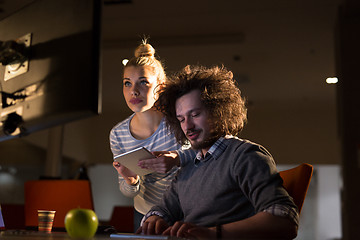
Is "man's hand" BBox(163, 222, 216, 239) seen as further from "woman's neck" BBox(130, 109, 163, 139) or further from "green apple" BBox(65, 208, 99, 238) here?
"woman's neck" BBox(130, 109, 163, 139)

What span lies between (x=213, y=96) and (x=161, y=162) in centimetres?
31

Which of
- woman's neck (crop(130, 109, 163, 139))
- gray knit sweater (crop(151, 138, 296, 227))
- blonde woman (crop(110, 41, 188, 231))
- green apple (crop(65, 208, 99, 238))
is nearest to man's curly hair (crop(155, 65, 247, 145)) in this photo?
gray knit sweater (crop(151, 138, 296, 227))

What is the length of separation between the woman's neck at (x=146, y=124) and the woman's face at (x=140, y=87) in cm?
6

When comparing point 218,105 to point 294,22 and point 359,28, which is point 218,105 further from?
point 294,22

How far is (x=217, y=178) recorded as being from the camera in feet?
4.16

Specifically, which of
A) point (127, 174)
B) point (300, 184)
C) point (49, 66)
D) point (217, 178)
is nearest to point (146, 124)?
point (127, 174)

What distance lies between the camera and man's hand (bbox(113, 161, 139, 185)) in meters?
1.71

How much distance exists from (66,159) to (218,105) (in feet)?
23.2

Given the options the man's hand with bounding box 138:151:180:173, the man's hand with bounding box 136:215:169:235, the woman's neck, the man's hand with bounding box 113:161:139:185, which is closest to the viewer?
the man's hand with bounding box 136:215:169:235

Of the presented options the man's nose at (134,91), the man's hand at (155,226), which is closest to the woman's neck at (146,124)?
the man's nose at (134,91)

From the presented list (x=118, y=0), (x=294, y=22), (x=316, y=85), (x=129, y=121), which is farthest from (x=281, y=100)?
(x=129, y=121)

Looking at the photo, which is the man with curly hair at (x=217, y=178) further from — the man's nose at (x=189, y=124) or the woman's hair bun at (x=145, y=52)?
the woman's hair bun at (x=145, y=52)

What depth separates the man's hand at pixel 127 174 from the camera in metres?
1.71

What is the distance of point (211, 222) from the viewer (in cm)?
124
